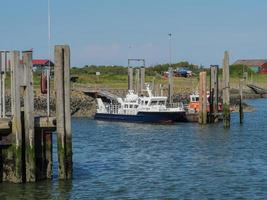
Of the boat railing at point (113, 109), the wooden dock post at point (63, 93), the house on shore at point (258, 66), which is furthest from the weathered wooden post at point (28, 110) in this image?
the house on shore at point (258, 66)

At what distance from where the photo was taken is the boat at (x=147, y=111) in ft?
204

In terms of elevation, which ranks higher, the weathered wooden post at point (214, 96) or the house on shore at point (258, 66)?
the house on shore at point (258, 66)

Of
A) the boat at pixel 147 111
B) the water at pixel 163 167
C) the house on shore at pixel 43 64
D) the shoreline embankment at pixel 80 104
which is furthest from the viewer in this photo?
the shoreline embankment at pixel 80 104

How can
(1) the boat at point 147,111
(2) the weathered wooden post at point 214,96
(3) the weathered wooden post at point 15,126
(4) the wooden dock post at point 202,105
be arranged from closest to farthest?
(3) the weathered wooden post at point 15,126, (4) the wooden dock post at point 202,105, (2) the weathered wooden post at point 214,96, (1) the boat at point 147,111

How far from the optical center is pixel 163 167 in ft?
106

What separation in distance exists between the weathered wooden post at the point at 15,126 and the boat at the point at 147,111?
3787 centimetres

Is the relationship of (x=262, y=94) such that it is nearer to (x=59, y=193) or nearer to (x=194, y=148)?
(x=194, y=148)

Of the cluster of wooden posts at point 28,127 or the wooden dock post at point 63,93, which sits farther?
the wooden dock post at point 63,93

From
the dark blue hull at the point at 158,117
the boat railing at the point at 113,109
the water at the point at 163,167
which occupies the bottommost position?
the water at the point at 163,167

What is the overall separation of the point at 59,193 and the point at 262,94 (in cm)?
10234

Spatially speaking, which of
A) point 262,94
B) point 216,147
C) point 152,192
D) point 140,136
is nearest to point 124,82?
point 262,94

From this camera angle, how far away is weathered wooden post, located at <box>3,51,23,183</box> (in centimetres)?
2419

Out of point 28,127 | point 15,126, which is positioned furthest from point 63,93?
point 15,126

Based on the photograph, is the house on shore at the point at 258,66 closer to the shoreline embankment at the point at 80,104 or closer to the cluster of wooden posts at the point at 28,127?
the shoreline embankment at the point at 80,104
